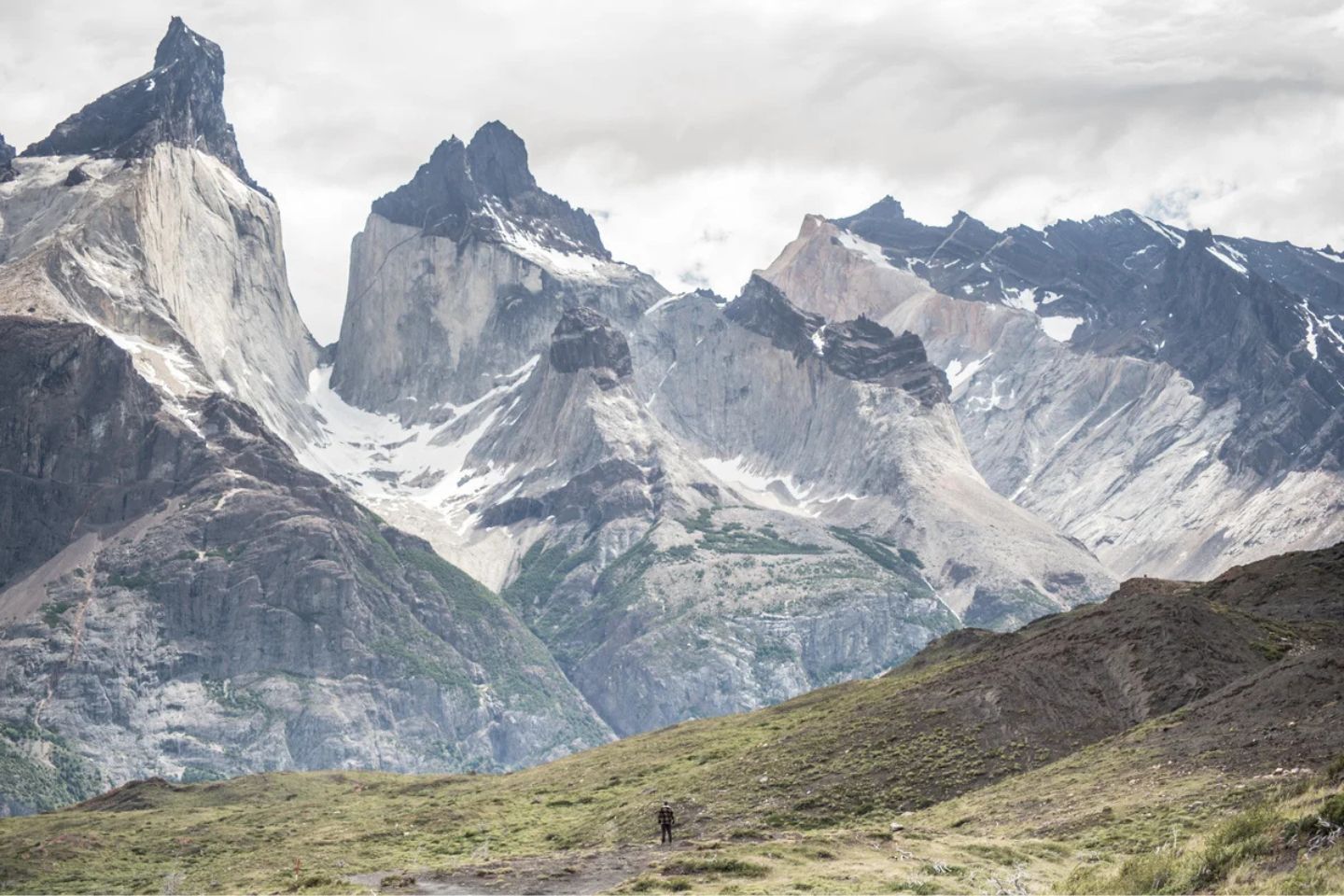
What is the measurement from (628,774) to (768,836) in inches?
2606

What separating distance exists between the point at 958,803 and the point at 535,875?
42.7m

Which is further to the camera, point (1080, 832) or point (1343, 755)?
point (1080, 832)

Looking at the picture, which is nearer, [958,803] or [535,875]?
[535,875]

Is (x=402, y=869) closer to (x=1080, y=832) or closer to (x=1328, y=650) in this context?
(x=1080, y=832)

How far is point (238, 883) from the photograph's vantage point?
14450 centimetres

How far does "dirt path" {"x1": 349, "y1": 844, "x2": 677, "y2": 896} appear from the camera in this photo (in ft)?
354

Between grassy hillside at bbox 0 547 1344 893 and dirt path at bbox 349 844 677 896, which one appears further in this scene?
dirt path at bbox 349 844 677 896

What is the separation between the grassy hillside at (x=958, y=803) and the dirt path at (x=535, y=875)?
407mm

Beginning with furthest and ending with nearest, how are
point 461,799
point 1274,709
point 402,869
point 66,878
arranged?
1. point 461,799
2. point 66,878
3. point 1274,709
4. point 402,869

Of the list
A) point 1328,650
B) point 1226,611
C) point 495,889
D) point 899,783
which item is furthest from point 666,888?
point 1226,611

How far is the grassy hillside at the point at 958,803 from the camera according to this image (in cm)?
9688

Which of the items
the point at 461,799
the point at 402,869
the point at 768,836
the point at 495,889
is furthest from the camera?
the point at 461,799

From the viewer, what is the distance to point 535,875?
11294 centimetres

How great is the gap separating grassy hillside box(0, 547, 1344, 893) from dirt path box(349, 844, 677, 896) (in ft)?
1.34
